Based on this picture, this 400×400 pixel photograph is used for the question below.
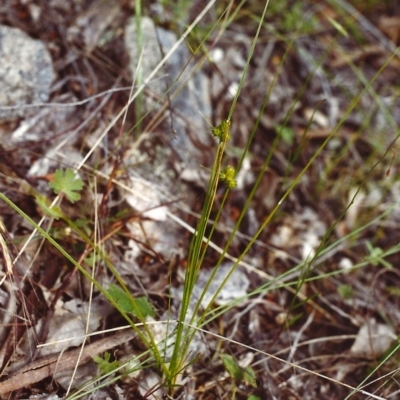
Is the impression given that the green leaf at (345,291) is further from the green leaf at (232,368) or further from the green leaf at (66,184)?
the green leaf at (66,184)

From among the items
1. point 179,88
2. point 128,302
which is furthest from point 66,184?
point 179,88

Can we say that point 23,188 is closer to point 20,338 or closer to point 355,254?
point 20,338

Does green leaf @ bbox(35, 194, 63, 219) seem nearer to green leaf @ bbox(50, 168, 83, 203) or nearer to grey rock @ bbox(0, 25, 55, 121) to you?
green leaf @ bbox(50, 168, 83, 203)

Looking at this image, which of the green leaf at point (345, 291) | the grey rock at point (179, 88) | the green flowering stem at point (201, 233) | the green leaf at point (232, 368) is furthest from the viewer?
the grey rock at point (179, 88)

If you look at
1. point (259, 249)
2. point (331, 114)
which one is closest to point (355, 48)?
point (331, 114)

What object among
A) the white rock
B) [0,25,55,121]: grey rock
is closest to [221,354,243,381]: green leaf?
the white rock

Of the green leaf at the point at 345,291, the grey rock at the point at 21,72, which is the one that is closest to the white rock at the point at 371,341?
the green leaf at the point at 345,291
